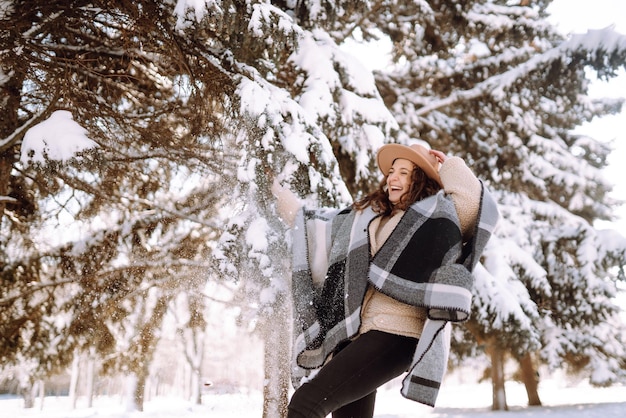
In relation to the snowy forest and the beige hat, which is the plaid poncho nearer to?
the beige hat

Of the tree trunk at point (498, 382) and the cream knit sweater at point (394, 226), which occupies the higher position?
the cream knit sweater at point (394, 226)

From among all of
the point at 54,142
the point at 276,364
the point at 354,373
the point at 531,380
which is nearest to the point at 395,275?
the point at 354,373

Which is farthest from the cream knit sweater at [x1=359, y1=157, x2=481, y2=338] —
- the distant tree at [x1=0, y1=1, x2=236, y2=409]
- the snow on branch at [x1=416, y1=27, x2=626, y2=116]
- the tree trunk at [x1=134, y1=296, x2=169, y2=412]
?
the tree trunk at [x1=134, y1=296, x2=169, y2=412]

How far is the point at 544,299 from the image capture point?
11.9m

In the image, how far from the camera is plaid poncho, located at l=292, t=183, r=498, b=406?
1976 mm

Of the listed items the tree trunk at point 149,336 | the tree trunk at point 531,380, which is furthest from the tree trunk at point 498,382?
the tree trunk at point 149,336

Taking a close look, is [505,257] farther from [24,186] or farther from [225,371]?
[225,371]

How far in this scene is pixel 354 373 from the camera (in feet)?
6.23

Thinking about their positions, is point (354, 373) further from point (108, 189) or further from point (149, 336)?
point (149, 336)

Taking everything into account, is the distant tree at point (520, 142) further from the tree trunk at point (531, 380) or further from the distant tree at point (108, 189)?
the distant tree at point (108, 189)

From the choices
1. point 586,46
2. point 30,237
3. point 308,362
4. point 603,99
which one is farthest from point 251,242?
point 603,99

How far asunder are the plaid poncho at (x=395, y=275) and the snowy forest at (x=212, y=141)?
208cm

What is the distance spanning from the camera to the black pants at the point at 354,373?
1840 mm

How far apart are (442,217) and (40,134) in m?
2.91
